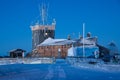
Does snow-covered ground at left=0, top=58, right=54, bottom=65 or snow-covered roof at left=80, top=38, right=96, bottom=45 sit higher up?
snow-covered roof at left=80, top=38, right=96, bottom=45

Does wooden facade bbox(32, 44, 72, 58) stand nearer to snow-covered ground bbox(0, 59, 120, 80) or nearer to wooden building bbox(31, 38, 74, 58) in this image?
wooden building bbox(31, 38, 74, 58)

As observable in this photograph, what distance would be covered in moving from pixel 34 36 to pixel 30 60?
42.0 meters

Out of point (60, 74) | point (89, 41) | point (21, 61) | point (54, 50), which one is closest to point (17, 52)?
point (54, 50)

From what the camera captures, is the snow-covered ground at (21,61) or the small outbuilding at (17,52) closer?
the snow-covered ground at (21,61)

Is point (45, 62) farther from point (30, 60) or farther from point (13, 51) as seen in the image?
point (13, 51)

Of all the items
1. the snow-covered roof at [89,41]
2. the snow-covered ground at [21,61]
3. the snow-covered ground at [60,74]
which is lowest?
the snow-covered ground at [60,74]

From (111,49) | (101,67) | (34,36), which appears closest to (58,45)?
(111,49)

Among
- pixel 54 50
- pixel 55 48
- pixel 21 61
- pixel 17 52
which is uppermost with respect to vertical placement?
pixel 55 48

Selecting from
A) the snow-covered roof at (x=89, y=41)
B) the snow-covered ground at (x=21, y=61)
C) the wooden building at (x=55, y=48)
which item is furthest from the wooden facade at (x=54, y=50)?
the snow-covered ground at (x=21, y=61)

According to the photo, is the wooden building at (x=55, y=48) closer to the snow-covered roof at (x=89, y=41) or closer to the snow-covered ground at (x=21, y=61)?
the snow-covered roof at (x=89, y=41)

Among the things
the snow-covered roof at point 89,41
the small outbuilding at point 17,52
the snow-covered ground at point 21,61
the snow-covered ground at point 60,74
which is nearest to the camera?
the snow-covered ground at point 60,74

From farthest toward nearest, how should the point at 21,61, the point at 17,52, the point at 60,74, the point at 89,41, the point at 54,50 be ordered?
1. the point at 89,41
2. the point at 54,50
3. the point at 17,52
4. the point at 21,61
5. the point at 60,74

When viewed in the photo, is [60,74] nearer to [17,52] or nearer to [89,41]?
[17,52]

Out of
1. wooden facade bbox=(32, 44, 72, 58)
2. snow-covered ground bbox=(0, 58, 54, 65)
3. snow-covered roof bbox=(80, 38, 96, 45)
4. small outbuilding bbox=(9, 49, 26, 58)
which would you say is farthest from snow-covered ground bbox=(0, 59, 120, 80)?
snow-covered roof bbox=(80, 38, 96, 45)
